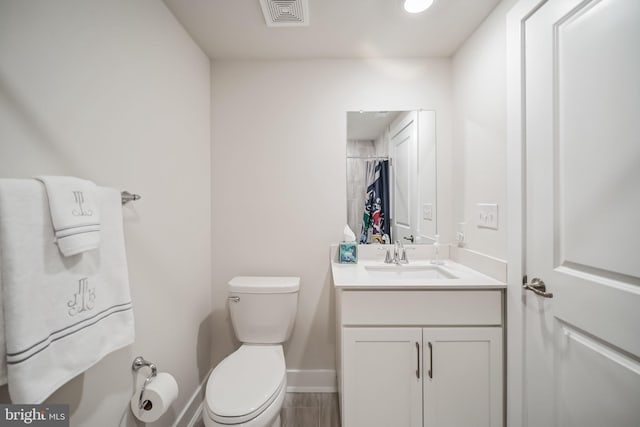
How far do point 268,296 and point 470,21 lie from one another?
197 cm

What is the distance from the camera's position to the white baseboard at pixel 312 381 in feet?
6.20

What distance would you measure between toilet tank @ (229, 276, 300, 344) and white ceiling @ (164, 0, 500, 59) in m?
1.52

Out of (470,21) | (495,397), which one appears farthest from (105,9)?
(495,397)

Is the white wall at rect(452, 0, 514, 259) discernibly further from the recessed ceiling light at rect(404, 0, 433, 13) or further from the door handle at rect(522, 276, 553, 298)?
the recessed ceiling light at rect(404, 0, 433, 13)

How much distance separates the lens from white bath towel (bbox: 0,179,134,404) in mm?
610

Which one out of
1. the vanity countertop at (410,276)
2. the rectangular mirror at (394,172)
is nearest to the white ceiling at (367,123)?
the rectangular mirror at (394,172)

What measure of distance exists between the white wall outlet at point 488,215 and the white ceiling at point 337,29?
3.39 ft

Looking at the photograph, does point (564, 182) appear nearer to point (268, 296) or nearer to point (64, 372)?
point (268, 296)

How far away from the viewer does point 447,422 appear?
1299 millimetres

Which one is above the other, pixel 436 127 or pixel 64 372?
pixel 436 127

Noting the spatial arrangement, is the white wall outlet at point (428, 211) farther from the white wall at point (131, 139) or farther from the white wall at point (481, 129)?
the white wall at point (131, 139)

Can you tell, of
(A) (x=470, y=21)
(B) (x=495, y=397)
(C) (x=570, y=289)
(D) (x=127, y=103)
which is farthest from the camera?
(A) (x=470, y=21)

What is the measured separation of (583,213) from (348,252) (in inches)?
45.7

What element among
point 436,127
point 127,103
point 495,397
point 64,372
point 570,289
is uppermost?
point 436,127
